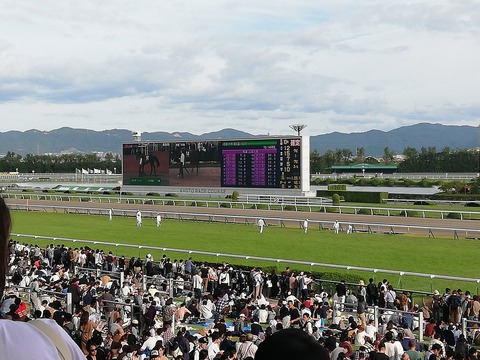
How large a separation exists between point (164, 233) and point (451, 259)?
11.7m

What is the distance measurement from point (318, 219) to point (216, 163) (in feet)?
41.2

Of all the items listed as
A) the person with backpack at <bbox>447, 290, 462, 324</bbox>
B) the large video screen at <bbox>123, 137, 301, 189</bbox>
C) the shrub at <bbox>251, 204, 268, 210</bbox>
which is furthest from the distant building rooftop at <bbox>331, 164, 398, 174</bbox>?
the person with backpack at <bbox>447, 290, 462, 324</bbox>

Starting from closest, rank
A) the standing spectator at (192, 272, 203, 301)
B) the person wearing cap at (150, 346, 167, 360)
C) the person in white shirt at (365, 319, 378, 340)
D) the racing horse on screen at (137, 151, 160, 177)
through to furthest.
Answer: the person wearing cap at (150, 346, 167, 360) → the person in white shirt at (365, 319, 378, 340) → the standing spectator at (192, 272, 203, 301) → the racing horse on screen at (137, 151, 160, 177)

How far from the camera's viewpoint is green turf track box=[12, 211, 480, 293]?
1750 centimetres

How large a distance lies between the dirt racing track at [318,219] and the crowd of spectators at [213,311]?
10.6 meters

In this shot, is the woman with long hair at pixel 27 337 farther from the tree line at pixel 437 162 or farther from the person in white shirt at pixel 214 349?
the tree line at pixel 437 162

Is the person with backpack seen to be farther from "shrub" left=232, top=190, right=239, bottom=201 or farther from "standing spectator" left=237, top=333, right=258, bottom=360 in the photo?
"shrub" left=232, top=190, right=239, bottom=201

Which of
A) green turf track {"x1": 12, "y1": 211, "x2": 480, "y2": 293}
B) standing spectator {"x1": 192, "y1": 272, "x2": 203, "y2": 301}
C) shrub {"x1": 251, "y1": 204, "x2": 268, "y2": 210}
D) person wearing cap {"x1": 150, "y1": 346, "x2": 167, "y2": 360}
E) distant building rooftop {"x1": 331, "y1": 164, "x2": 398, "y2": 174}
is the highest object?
distant building rooftop {"x1": 331, "y1": 164, "x2": 398, "y2": 174}

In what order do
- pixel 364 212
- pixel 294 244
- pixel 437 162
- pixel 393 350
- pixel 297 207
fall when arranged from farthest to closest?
pixel 437 162
pixel 297 207
pixel 364 212
pixel 294 244
pixel 393 350

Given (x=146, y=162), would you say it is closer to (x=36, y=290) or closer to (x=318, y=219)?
(x=318, y=219)

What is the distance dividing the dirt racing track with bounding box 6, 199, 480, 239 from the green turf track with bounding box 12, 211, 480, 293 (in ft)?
2.93

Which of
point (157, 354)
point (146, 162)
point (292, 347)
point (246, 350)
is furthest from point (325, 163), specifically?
point (292, 347)

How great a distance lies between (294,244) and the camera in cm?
2212

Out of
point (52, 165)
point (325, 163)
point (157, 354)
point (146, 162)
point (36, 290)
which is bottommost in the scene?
point (36, 290)
